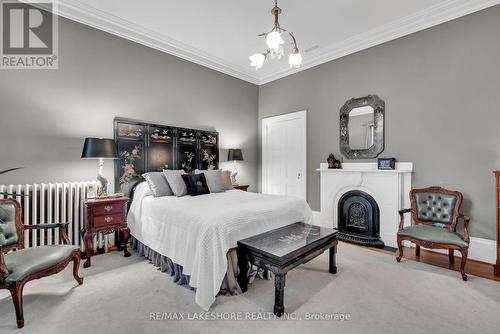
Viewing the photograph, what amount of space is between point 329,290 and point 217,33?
4117mm

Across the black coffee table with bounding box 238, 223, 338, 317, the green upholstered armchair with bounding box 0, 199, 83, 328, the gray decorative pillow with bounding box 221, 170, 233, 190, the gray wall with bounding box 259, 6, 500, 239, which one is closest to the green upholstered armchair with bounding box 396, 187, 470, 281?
the gray wall with bounding box 259, 6, 500, 239

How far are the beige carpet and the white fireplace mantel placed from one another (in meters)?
0.87

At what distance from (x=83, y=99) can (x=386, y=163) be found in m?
4.71

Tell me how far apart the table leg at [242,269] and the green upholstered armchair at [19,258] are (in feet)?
5.49

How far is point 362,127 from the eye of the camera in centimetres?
414

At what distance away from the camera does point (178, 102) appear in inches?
176

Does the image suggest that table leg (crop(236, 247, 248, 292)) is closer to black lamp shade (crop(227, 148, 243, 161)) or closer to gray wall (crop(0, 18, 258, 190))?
gray wall (crop(0, 18, 258, 190))

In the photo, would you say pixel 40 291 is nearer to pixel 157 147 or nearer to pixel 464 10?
pixel 157 147

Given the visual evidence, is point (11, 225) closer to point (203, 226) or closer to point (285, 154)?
point (203, 226)

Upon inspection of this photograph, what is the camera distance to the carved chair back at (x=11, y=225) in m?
2.25

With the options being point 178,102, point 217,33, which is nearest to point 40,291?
point 178,102

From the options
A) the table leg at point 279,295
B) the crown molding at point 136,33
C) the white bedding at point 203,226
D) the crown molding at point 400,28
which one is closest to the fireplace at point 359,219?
the white bedding at point 203,226

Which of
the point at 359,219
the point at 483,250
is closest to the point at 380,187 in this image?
the point at 359,219

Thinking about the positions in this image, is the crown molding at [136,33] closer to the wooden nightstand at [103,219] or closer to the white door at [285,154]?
the white door at [285,154]
